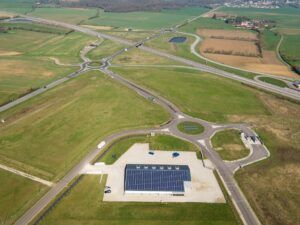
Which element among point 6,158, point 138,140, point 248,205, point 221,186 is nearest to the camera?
point 248,205

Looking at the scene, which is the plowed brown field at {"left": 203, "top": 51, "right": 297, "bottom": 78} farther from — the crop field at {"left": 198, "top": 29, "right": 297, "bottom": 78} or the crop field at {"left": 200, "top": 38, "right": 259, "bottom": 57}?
the crop field at {"left": 200, "top": 38, "right": 259, "bottom": 57}

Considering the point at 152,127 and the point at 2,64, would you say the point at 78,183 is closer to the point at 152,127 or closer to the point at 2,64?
the point at 152,127

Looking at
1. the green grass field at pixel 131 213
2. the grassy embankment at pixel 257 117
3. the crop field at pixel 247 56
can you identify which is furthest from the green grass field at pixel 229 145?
the crop field at pixel 247 56

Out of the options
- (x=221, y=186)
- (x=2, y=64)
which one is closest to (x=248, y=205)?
(x=221, y=186)

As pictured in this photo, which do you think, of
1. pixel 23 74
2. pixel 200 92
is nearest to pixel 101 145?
pixel 200 92

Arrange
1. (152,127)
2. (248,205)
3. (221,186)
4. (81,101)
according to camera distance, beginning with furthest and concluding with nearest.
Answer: (81,101), (152,127), (221,186), (248,205)

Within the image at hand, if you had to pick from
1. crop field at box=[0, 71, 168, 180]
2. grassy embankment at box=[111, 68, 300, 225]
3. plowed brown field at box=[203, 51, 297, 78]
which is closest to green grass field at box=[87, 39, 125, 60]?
grassy embankment at box=[111, 68, 300, 225]

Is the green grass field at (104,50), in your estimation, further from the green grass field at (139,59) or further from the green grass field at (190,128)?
the green grass field at (190,128)
